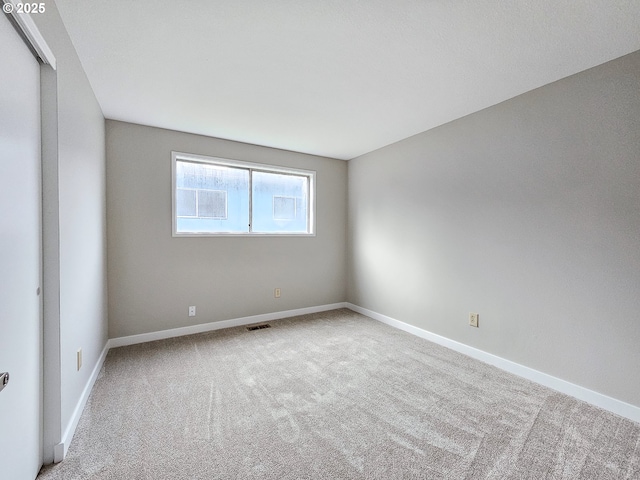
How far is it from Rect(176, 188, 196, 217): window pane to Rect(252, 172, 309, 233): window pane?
75cm

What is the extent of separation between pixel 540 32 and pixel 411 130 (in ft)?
5.19

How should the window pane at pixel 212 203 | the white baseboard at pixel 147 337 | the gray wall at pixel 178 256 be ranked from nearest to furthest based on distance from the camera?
the white baseboard at pixel 147 337 < the gray wall at pixel 178 256 < the window pane at pixel 212 203

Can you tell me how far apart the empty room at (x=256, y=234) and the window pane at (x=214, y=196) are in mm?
31

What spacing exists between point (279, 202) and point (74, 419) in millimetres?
2985

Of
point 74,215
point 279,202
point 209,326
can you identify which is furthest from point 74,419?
point 279,202

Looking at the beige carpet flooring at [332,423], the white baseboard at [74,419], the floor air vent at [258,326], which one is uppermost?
the white baseboard at [74,419]

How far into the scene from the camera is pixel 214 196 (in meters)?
3.52

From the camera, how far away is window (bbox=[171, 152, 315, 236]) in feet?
11.0

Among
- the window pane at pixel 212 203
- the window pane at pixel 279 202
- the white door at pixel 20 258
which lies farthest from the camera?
the window pane at pixel 279 202

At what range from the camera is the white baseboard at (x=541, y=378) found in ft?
6.06

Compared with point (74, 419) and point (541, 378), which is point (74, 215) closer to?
point (74, 419)

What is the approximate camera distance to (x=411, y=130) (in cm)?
319

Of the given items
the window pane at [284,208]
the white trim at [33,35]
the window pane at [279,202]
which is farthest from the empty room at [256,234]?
the window pane at [284,208]

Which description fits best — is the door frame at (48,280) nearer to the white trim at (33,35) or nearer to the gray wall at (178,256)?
the white trim at (33,35)
